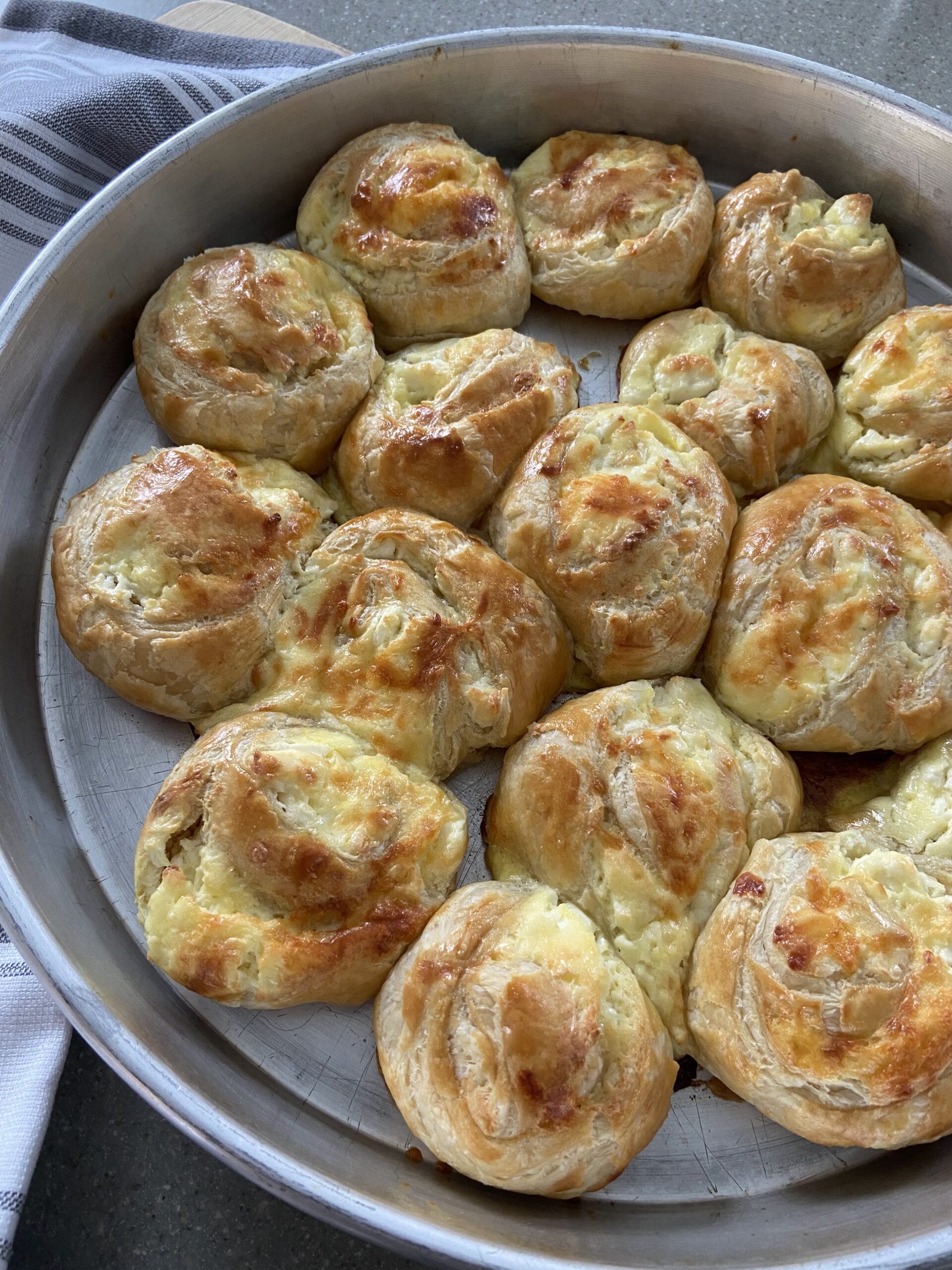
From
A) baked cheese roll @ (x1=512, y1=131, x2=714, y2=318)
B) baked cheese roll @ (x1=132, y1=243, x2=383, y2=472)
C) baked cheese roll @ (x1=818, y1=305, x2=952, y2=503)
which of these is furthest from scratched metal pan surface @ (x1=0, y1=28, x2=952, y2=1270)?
baked cheese roll @ (x1=818, y1=305, x2=952, y2=503)

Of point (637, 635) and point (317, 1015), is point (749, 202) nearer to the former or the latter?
point (637, 635)

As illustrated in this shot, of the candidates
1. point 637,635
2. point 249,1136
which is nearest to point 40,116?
point 637,635

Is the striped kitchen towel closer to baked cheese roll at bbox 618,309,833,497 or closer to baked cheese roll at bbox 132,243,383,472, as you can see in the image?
baked cheese roll at bbox 132,243,383,472

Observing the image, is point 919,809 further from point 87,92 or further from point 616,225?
point 87,92

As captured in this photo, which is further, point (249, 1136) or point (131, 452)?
point (131, 452)

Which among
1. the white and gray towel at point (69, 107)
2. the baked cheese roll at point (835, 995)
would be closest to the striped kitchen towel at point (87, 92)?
the white and gray towel at point (69, 107)
